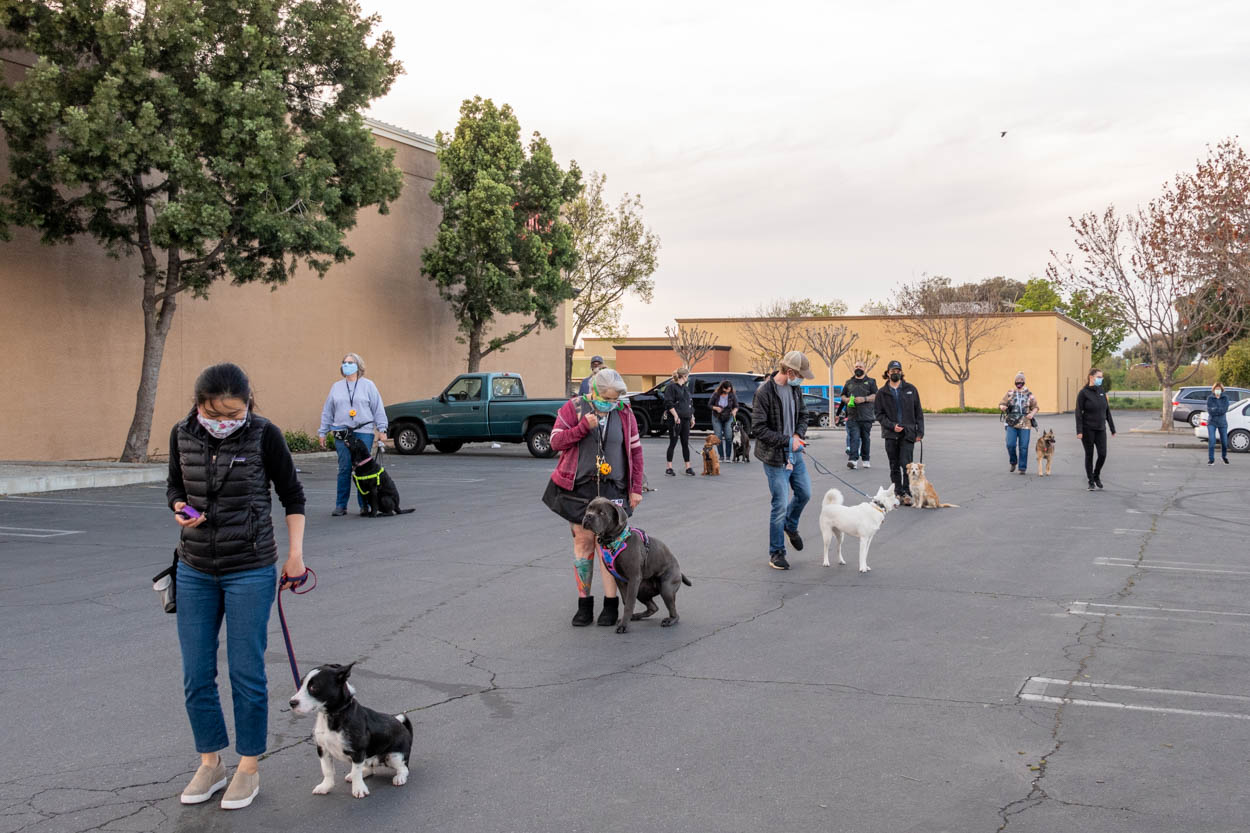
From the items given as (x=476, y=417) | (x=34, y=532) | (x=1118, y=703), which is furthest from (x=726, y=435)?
(x=1118, y=703)

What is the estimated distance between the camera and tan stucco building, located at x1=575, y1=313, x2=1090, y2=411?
200 feet

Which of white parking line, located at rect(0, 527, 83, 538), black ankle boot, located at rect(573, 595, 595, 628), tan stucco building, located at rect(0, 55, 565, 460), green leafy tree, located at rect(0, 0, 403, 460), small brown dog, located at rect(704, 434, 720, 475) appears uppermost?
green leafy tree, located at rect(0, 0, 403, 460)

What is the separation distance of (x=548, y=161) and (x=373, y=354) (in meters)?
7.44

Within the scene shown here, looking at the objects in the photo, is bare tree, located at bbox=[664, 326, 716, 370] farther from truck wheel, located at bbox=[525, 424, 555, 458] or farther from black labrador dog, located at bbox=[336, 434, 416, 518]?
black labrador dog, located at bbox=[336, 434, 416, 518]

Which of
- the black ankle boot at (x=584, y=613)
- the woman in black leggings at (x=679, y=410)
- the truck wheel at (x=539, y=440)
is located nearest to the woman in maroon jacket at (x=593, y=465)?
the black ankle boot at (x=584, y=613)

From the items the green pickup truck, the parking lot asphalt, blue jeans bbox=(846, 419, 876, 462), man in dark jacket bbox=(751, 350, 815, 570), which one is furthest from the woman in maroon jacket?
the green pickup truck

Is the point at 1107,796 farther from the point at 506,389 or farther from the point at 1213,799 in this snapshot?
the point at 506,389

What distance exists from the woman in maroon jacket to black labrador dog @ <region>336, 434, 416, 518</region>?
6.15 m

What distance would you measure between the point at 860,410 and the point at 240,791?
1644 centimetres

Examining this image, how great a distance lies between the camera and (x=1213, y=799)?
4273 mm

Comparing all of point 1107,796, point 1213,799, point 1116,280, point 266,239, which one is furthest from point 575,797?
point 1116,280

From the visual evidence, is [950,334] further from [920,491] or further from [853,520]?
[853,520]

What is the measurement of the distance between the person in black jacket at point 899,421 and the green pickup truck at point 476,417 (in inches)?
384

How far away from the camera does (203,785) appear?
14.2 feet
